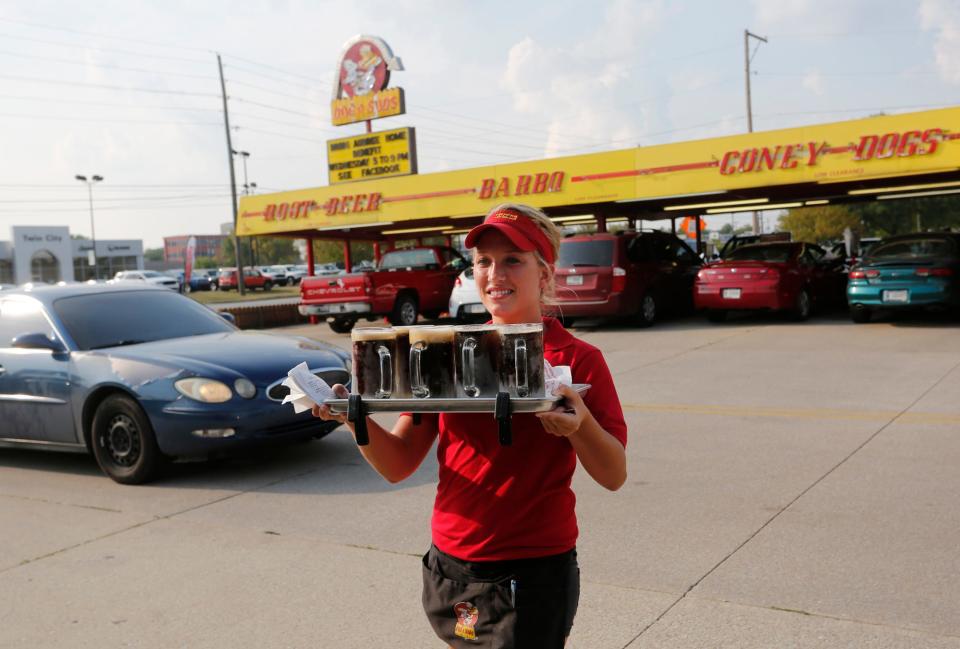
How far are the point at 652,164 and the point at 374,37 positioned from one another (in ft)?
52.3

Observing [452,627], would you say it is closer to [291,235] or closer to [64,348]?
[64,348]

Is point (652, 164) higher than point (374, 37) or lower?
lower

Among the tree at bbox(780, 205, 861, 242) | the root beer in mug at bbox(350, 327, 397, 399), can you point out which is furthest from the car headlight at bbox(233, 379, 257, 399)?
the tree at bbox(780, 205, 861, 242)

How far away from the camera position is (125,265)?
9719cm

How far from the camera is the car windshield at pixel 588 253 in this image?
17172 millimetres

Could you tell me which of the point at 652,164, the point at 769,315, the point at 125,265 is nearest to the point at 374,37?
the point at 652,164

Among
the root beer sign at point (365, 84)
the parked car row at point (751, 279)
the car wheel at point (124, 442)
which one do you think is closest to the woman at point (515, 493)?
the car wheel at point (124, 442)

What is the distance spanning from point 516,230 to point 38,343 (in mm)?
6105

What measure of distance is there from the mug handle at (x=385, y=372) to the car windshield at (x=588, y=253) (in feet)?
50.3

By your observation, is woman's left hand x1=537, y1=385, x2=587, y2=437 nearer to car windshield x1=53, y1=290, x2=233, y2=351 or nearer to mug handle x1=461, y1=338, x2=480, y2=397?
mug handle x1=461, y1=338, x2=480, y2=397

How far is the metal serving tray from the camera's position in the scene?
1.77 meters

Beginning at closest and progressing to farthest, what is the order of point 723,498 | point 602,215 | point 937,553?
point 937,553, point 723,498, point 602,215

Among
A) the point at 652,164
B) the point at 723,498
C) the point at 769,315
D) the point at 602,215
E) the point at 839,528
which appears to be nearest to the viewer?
the point at 839,528

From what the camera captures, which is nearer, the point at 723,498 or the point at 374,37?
the point at 723,498
